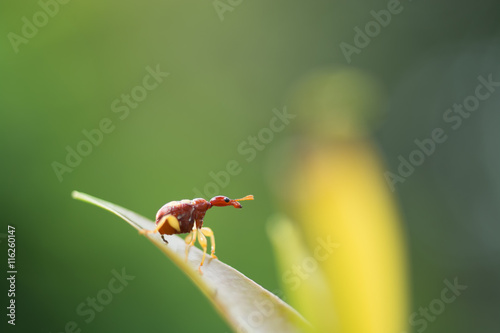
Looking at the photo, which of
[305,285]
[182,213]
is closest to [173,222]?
[182,213]

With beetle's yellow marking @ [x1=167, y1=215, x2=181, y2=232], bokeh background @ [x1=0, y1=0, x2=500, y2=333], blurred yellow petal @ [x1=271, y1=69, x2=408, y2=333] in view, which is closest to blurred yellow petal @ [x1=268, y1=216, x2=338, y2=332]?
blurred yellow petal @ [x1=271, y1=69, x2=408, y2=333]

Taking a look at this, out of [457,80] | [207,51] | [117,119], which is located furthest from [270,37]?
[457,80]

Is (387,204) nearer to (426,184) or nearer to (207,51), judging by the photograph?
(207,51)

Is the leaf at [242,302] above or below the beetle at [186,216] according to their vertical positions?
above

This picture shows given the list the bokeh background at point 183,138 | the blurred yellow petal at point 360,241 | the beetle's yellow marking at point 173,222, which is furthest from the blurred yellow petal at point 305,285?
the beetle's yellow marking at point 173,222

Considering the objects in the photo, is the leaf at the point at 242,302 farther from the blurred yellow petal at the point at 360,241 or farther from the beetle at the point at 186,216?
the beetle at the point at 186,216

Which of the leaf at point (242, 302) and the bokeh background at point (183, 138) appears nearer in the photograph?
the leaf at point (242, 302)

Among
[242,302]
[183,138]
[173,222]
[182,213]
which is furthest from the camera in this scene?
[183,138]

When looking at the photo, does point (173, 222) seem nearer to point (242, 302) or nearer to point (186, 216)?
point (186, 216)
